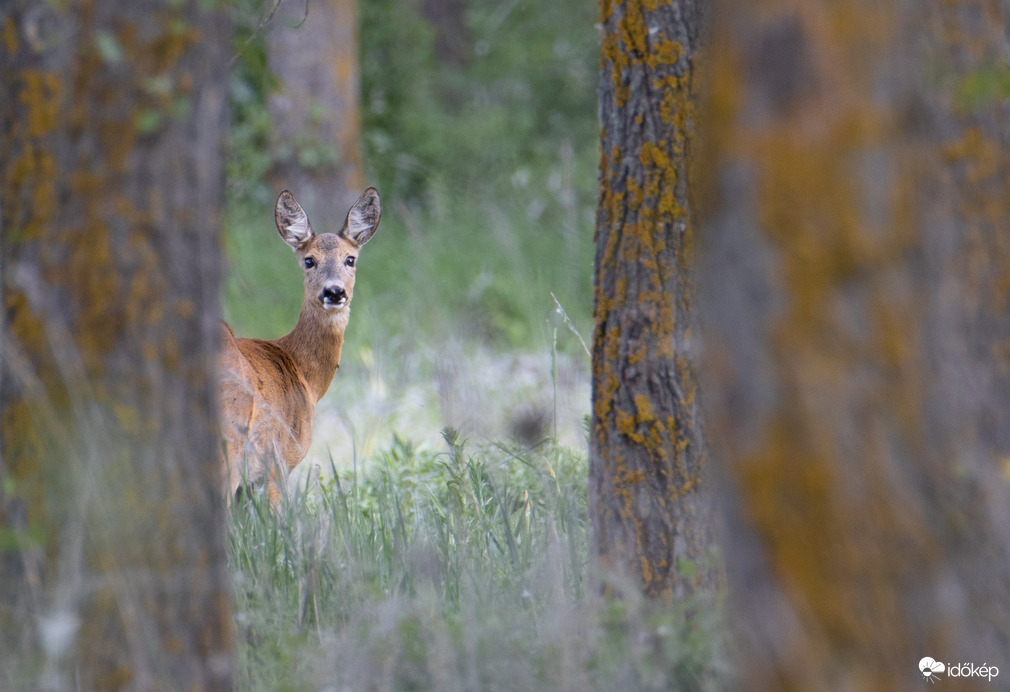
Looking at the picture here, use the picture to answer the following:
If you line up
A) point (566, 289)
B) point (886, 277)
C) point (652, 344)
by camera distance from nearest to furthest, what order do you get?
point (886, 277) → point (652, 344) → point (566, 289)

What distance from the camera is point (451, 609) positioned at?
9.39ft

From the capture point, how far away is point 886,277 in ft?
5.13

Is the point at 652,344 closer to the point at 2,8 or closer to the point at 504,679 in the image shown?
the point at 504,679

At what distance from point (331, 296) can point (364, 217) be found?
2.09 ft

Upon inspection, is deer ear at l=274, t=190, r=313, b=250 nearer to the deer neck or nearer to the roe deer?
the roe deer

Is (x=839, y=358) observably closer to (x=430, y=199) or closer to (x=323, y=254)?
(x=323, y=254)

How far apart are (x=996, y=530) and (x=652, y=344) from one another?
3.94 ft

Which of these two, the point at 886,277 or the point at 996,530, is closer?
the point at 886,277

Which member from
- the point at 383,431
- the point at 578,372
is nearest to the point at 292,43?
the point at 383,431

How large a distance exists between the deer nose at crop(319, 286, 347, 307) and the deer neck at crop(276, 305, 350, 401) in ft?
0.46

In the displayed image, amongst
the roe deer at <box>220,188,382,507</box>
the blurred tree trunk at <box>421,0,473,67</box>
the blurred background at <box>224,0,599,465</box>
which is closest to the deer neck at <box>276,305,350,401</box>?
the roe deer at <box>220,188,382,507</box>

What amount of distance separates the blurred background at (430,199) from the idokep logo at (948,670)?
1778 millimetres

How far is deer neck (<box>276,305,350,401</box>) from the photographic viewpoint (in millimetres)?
5812

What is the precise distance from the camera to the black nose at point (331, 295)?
5680 millimetres
